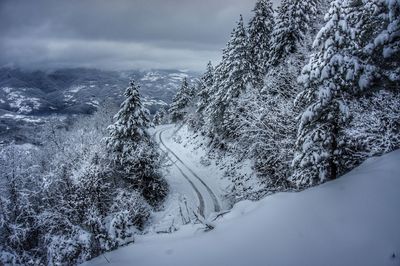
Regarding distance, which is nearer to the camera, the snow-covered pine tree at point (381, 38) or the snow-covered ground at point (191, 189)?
the snow-covered pine tree at point (381, 38)

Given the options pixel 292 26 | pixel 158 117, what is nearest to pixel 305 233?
pixel 292 26

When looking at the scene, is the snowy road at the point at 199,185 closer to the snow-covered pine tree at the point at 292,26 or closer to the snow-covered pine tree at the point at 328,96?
the snow-covered pine tree at the point at 328,96

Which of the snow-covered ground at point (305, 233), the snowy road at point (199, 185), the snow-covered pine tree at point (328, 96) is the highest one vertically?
the snow-covered pine tree at point (328, 96)

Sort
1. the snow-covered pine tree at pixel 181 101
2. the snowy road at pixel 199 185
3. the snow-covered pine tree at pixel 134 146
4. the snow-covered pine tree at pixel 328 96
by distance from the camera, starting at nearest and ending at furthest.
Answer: the snow-covered pine tree at pixel 328 96 → the snowy road at pixel 199 185 → the snow-covered pine tree at pixel 134 146 → the snow-covered pine tree at pixel 181 101

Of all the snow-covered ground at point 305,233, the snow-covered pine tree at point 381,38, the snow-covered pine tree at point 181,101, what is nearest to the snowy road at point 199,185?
the snow-covered ground at point 305,233

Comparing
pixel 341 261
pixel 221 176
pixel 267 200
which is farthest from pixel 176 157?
pixel 341 261

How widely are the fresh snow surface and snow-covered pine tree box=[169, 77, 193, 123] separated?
52.6 metres

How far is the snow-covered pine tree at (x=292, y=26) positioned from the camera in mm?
23281

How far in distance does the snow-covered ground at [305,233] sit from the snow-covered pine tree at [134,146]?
61.5 feet

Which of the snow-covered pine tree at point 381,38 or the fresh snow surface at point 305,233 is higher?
the snow-covered pine tree at point 381,38

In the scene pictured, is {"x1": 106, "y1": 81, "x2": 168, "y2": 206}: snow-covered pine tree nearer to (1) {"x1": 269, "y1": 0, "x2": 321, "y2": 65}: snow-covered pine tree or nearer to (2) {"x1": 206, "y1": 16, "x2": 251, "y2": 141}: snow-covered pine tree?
(2) {"x1": 206, "y1": 16, "x2": 251, "y2": 141}: snow-covered pine tree

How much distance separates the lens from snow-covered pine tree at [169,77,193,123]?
2350 inches

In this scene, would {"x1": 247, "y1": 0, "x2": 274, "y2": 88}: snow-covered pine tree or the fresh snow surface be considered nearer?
the fresh snow surface

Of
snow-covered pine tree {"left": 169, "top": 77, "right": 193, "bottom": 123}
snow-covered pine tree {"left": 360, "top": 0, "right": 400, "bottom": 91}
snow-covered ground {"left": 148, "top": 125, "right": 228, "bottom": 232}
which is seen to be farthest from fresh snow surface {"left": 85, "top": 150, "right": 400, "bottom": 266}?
snow-covered pine tree {"left": 169, "top": 77, "right": 193, "bottom": 123}
